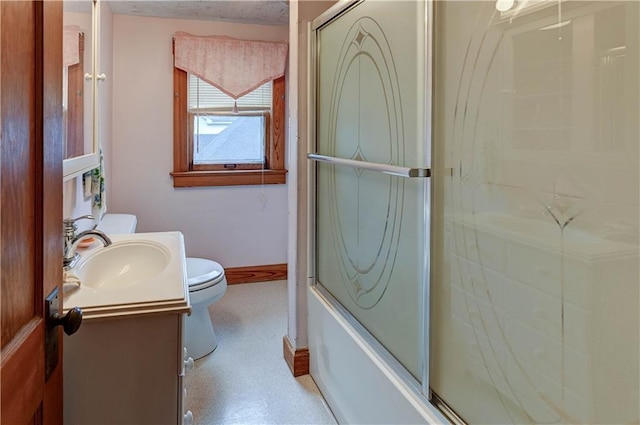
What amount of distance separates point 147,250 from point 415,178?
1.18 meters

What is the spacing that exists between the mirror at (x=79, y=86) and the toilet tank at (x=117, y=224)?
0.56 m

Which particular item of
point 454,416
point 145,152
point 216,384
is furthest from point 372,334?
point 145,152

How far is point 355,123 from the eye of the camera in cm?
184

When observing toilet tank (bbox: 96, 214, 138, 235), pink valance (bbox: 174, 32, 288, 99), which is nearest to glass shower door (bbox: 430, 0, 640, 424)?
toilet tank (bbox: 96, 214, 138, 235)

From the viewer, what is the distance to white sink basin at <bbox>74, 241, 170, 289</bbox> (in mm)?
1833

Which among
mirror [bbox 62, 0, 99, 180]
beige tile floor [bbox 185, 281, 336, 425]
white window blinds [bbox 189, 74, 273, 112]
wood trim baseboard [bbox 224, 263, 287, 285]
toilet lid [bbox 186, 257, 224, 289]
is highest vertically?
white window blinds [bbox 189, 74, 273, 112]

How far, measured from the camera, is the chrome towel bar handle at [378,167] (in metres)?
1.34

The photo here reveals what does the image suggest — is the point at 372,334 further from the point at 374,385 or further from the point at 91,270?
the point at 91,270

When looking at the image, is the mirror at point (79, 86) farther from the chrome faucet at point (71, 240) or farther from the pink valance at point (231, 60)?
the pink valance at point (231, 60)

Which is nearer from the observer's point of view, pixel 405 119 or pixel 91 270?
pixel 405 119

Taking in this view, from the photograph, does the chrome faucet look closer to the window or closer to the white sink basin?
the white sink basin

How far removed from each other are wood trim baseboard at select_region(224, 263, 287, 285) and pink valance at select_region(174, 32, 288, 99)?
1.35m

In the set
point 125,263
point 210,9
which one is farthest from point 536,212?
point 210,9

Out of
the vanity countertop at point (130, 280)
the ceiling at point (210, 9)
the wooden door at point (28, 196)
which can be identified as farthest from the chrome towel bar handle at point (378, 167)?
the ceiling at point (210, 9)
